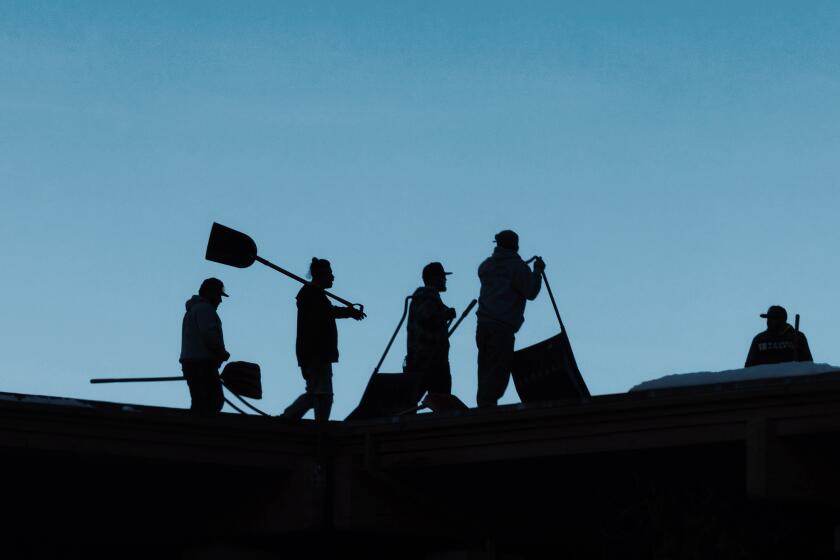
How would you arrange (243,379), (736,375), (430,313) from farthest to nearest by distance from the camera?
(430,313), (243,379), (736,375)

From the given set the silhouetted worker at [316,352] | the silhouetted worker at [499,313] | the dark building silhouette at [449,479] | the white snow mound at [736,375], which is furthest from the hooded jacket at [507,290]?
the white snow mound at [736,375]

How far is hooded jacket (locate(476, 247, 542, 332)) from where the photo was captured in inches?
714

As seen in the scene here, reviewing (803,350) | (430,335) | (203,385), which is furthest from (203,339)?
(803,350)

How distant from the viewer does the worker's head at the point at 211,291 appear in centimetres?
1844

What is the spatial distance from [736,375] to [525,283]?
3.15 meters

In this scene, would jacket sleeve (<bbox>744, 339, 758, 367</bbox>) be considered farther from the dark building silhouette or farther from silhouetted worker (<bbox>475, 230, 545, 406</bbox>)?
silhouetted worker (<bbox>475, 230, 545, 406</bbox>)

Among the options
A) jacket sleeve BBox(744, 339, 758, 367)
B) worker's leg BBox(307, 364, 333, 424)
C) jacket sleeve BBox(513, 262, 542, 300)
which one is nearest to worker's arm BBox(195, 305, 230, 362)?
worker's leg BBox(307, 364, 333, 424)

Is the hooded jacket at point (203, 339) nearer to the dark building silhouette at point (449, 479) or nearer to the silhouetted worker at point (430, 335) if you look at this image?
the dark building silhouette at point (449, 479)

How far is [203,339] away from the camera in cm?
1802

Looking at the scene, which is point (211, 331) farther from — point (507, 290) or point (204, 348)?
point (507, 290)

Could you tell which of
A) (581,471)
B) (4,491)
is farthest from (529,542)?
A: (4,491)

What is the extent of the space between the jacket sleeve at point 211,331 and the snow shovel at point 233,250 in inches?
40.1

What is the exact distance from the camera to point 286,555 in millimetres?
19734

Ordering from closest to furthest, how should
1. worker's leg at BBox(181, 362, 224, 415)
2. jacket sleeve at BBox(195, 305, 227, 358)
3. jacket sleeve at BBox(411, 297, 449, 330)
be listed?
jacket sleeve at BBox(195, 305, 227, 358), worker's leg at BBox(181, 362, 224, 415), jacket sleeve at BBox(411, 297, 449, 330)
